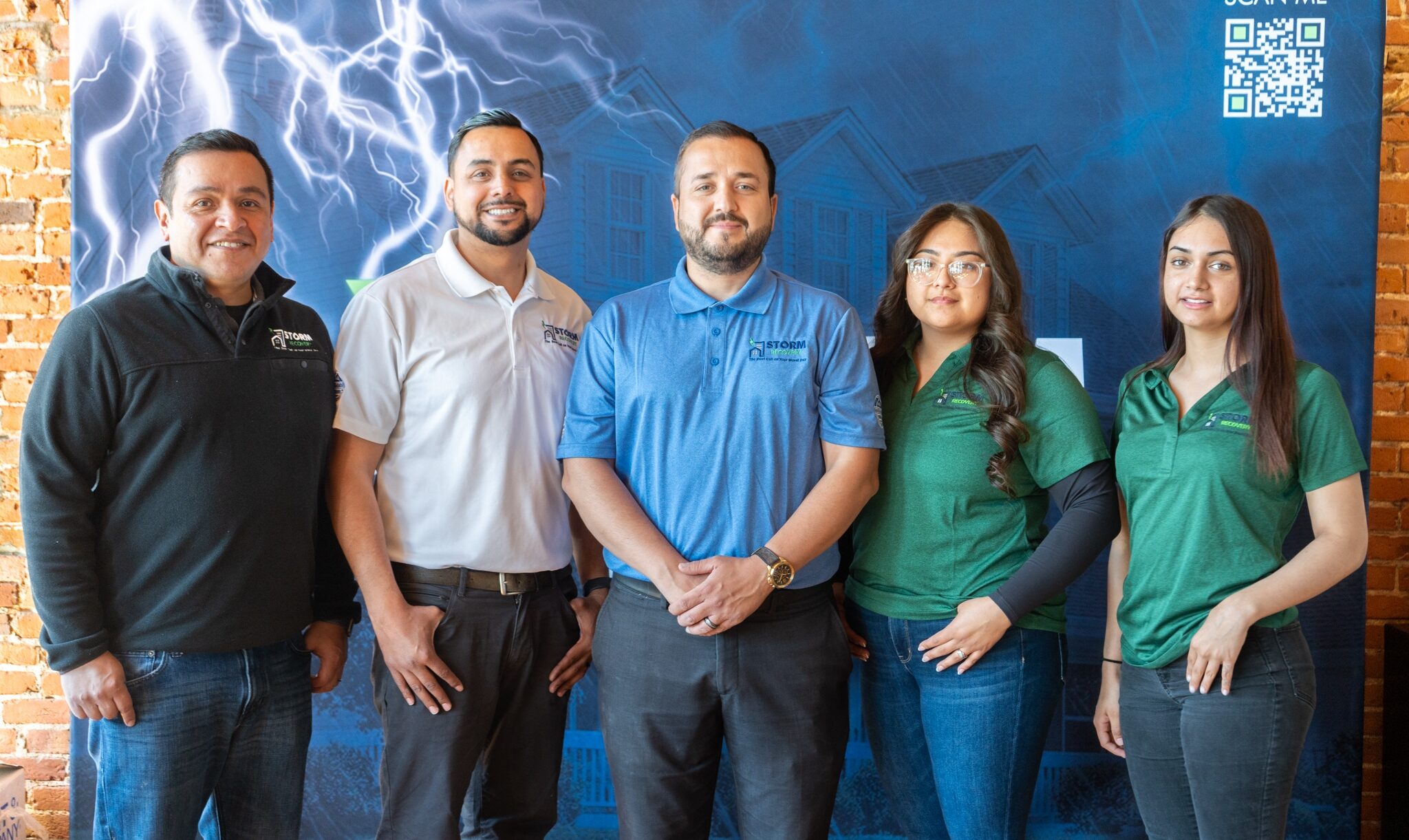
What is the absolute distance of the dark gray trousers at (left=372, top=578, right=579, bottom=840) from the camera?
1741 millimetres

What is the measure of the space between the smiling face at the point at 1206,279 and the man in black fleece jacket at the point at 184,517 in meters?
1.60

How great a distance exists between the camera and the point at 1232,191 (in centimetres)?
251

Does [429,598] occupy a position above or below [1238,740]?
above

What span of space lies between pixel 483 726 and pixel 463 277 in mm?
875

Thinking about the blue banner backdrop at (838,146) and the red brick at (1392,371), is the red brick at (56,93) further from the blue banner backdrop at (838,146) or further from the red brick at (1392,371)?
the red brick at (1392,371)

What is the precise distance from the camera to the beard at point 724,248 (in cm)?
170

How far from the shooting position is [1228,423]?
162cm

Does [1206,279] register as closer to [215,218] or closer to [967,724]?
[967,724]

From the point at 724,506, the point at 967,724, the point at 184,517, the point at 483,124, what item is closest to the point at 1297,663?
the point at 967,724

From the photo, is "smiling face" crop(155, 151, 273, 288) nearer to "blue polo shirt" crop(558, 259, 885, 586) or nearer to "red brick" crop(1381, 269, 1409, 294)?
"blue polo shirt" crop(558, 259, 885, 586)

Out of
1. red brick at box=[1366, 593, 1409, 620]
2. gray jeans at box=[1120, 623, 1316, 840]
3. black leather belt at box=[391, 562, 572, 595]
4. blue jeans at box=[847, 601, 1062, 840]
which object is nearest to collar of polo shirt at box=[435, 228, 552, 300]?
black leather belt at box=[391, 562, 572, 595]

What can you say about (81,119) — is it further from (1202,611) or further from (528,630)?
(1202,611)

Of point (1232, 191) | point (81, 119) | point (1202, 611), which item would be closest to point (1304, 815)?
point (1202, 611)


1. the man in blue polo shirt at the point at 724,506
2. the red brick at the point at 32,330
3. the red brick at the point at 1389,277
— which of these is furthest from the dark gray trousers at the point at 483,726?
the red brick at the point at 1389,277
